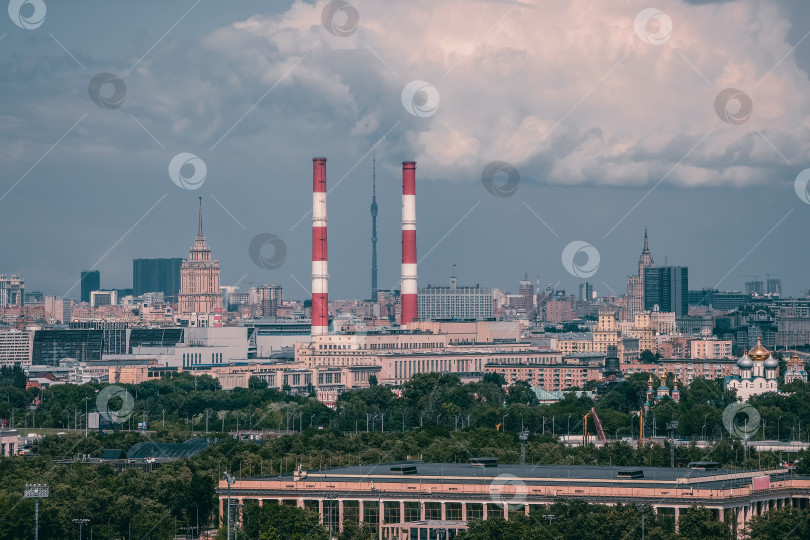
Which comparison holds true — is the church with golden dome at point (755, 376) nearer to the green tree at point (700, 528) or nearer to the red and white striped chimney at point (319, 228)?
the red and white striped chimney at point (319, 228)

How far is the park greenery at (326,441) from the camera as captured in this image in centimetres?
6131

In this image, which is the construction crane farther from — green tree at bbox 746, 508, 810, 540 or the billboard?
green tree at bbox 746, 508, 810, 540

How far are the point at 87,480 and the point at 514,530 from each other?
2220 centimetres

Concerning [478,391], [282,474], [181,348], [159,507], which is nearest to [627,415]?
[478,391]

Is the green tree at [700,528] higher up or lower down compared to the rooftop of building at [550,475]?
lower down

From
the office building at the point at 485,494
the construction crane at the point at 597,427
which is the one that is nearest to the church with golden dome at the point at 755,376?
the construction crane at the point at 597,427

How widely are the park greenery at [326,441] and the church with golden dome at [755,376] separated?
1.53 metres

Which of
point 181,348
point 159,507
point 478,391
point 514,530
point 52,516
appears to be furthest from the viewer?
point 181,348

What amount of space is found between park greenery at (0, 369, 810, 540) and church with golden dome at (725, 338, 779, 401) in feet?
5.02

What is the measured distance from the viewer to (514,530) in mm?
57031

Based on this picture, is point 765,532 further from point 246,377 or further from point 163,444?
point 246,377

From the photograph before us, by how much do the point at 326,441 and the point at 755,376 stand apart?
4925 cm

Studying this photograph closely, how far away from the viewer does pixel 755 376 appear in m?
131

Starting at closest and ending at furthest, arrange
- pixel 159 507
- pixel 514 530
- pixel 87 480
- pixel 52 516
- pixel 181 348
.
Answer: pixel 514 530 → pixel 52 516 → pixel 159 507 → pixel 87 480 → pixel 181 348
